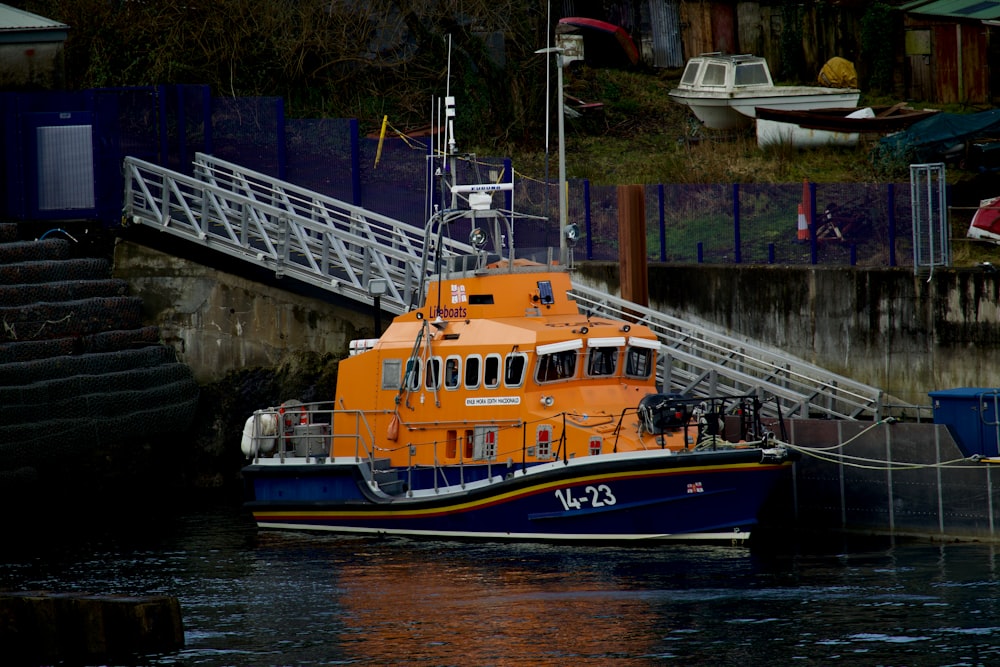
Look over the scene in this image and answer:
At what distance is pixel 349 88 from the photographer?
122 ft

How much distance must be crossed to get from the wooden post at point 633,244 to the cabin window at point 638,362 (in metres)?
4.98

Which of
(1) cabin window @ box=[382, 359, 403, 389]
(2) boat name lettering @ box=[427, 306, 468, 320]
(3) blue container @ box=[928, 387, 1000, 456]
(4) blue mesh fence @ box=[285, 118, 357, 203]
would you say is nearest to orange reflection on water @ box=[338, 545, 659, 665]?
(1) cabin window @ box=[382, 359, 403, 389]

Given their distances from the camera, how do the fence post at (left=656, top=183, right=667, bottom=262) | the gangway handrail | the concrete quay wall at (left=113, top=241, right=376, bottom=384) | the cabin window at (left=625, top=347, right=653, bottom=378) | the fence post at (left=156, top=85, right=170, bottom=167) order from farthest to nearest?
the fence post at (left=156, top=85, right=170, bottom=167)
the fence post at (left=656, top=183, right=667, bottom=262)
the concrete quay wall at (left=113, top=241, right=376, bottom=384)
the gangway handrail
the cabin window at (left=625, top=347, right=653, bottom=378)

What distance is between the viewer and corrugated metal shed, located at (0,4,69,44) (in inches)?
1128

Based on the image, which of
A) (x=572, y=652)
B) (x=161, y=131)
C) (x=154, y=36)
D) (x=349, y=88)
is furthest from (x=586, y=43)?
(x=572, y=652)

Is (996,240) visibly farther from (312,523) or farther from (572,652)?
(572,652)

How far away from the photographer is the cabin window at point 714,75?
3683 cm

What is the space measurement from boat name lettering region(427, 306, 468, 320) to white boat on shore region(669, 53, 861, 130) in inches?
612

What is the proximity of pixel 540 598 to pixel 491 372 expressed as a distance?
4746 mm

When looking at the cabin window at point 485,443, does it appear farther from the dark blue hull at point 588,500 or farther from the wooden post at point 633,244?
the wooden post at point 633,244

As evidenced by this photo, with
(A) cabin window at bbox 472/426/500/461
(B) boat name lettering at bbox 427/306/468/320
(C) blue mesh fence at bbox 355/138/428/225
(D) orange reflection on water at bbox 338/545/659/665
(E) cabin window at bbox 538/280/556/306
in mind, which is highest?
(C) blue mesh fence at bbox 355/138/428/225

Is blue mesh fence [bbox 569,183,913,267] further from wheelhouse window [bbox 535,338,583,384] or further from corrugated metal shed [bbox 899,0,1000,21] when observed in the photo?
corrugated metal shed [bbox 899,0,1000,21]

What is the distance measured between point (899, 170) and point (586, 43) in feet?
44.3

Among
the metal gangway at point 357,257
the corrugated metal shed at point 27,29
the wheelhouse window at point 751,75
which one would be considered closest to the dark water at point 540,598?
the metal gangway at point 357,257
